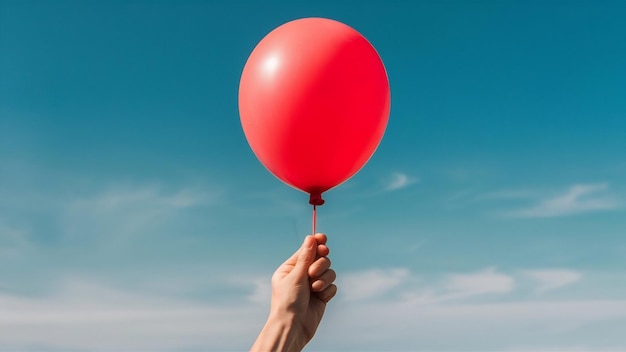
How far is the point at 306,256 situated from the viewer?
3.54m

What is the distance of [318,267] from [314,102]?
1029mm

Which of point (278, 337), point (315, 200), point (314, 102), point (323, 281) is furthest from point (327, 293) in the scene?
point (314, 102)

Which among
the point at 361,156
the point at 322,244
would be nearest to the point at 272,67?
the point at 361,156

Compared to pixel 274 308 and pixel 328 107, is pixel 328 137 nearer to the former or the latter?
pixel 328 107

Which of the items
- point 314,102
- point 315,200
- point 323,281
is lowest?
point 323,281

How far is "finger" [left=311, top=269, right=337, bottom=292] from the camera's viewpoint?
3.51m

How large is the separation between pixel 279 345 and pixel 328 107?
1.49 metres

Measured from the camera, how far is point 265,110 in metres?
3.70

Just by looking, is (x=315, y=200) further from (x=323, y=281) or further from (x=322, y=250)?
(x=323, y=281)

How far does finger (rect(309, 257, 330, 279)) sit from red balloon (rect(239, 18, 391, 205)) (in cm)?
48

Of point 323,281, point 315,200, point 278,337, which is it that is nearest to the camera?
→ point 278,337

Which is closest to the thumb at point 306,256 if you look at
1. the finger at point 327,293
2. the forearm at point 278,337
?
the finger at point 327,293

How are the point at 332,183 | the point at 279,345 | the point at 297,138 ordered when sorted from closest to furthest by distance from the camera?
the point at 279,345 → the point at 297,138 → the point at 332,183

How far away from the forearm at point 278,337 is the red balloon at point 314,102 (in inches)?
33.6
